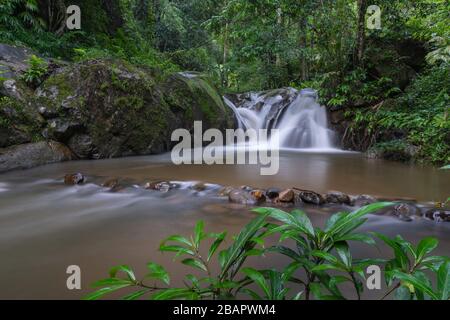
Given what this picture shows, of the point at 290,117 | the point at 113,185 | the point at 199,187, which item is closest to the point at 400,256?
the point at 199,187

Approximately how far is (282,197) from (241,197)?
43 centimetres

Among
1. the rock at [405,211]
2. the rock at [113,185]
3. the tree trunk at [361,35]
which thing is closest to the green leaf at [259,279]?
the rock at [405,211]

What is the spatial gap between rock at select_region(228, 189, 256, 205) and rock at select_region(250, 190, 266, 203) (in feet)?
0.12

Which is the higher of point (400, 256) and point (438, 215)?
point (400, 256)

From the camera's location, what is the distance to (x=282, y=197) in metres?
3.21

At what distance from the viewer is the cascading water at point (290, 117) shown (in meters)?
8.59

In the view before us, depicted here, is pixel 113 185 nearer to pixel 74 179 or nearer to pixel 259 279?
pixel 74 179

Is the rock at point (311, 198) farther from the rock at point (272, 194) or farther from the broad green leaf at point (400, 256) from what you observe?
the broad green leaf at point (400, 256)

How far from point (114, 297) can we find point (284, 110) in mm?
8646

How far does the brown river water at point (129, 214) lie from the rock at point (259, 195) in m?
0.26

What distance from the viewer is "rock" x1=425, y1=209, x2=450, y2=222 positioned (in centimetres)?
268

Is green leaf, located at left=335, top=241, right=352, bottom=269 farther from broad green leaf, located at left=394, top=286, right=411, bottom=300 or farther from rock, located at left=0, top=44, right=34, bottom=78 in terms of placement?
rock, located at left=0, top=44, right=34, bottom=78

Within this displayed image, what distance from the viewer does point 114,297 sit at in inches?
61.6
